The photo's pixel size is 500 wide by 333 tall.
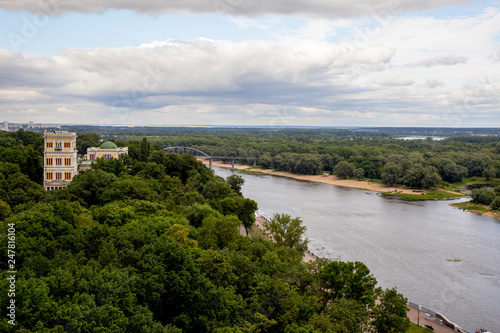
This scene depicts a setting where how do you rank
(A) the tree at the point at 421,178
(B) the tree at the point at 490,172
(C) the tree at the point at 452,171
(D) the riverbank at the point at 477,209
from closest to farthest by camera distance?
1. (D) the riverbank at the point at 477,209
2. (A) the tree at the point at 421,178
3. (C) the tree at the point at 452,171
4. (B) the tree at the point at 490,172

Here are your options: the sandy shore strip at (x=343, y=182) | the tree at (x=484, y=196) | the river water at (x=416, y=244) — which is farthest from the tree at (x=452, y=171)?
the tree at (x=484, y=196)

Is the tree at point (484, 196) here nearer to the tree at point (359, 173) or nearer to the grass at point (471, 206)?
the grass at point (471, 206)

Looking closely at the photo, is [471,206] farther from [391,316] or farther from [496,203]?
[391,316]

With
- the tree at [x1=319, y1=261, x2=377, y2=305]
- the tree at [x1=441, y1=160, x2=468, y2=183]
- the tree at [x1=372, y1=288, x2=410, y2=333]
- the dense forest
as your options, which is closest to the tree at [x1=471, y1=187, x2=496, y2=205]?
the tree at [x1=441, y1=160, x2=468, y2=183]

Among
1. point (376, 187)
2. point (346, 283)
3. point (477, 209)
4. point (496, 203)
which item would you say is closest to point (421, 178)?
point (376, 187)

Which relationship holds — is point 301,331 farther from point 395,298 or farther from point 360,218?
point 360,218

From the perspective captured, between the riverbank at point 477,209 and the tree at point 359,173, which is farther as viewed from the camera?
the tree at point 359,173

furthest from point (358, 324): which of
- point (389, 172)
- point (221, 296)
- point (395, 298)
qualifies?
point (389, 172)
